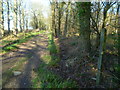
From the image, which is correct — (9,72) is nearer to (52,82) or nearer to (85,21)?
(52,82)

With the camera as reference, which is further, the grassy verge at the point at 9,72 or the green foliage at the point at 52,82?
the grassy verge at the point at 9,72

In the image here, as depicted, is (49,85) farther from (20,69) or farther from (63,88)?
(20,69)

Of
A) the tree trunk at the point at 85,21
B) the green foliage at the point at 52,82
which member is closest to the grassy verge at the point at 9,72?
the green foliage at the point at 52,82

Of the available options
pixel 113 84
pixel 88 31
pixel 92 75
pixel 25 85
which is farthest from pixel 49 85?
pixel 88 31

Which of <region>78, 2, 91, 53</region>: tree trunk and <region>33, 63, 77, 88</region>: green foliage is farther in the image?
<region>78, 2, 91, 53</region>: tree trunk

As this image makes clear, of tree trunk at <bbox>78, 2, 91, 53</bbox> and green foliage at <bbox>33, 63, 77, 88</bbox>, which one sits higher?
tree trunk at <bbox>78, 2, 91, 53</bbox>

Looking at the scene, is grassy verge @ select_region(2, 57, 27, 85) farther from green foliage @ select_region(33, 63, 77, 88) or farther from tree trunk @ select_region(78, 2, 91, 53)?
tree trunk @ select_region(78, 2, 91, 53)

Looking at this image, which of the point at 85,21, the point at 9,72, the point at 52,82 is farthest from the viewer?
the point at 9,72

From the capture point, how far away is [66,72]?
4.86m

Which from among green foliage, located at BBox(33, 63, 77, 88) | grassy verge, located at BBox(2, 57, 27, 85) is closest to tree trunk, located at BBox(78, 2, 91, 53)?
→ green foliage, located at BBox(33, 63, 77, 88)

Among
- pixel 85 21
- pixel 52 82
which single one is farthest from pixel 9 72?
pixel 85 21

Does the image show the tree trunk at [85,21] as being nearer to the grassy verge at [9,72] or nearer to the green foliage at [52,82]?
the green foliage at [52,82]

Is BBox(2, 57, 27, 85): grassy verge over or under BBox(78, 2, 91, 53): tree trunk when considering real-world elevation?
under

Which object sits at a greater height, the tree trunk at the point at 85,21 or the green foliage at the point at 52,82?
the tree trunk at the point at 85,21
